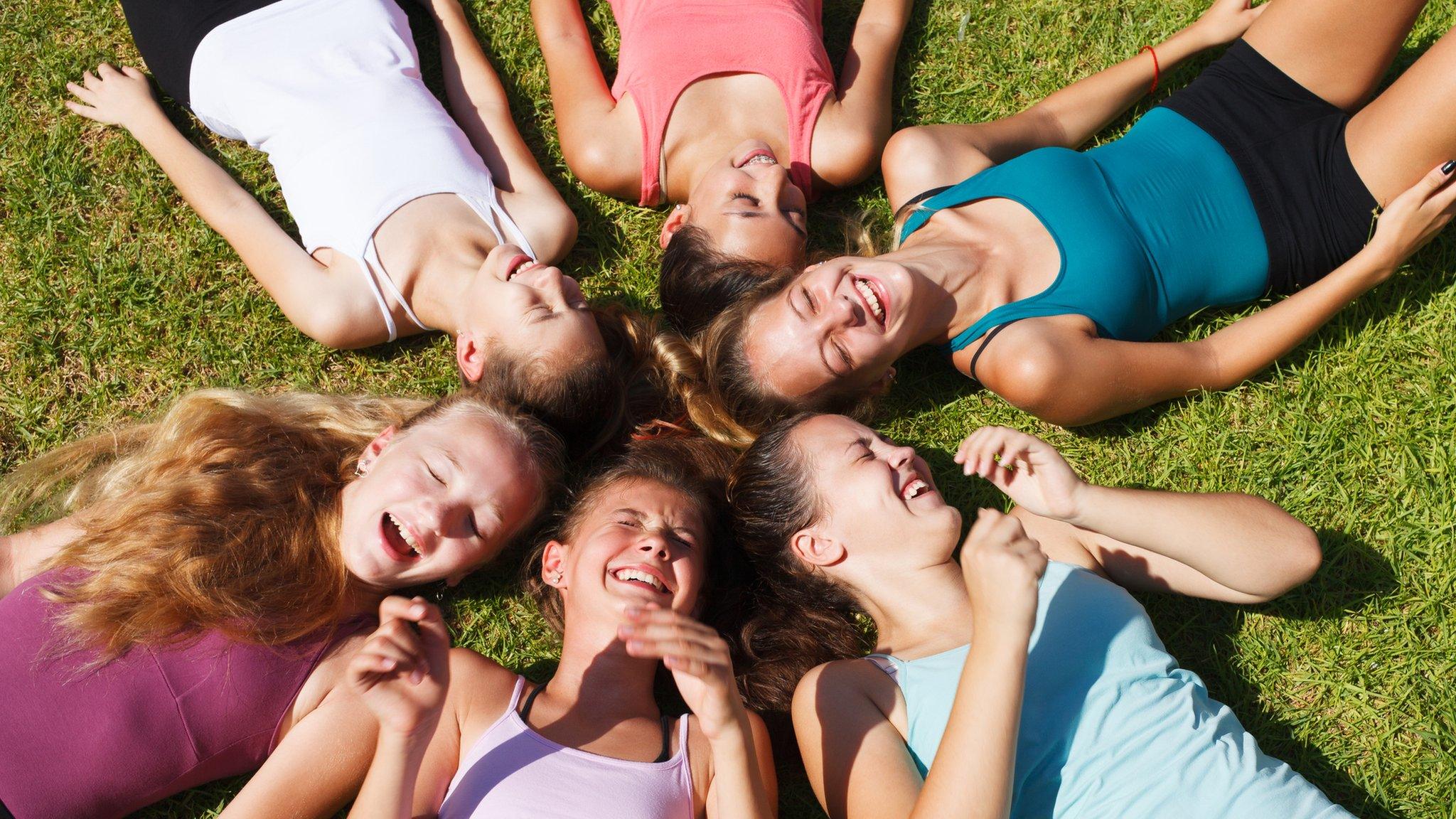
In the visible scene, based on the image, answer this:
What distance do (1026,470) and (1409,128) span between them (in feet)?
6.37

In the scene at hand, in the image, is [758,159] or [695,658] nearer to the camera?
[695,658]

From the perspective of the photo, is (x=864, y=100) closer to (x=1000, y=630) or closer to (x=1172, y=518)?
(x=1172, y=518)

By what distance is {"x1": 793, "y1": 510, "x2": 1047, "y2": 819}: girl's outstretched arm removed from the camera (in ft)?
9.14

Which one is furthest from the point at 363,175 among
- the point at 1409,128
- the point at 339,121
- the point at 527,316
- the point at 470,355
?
the point at 1409,128

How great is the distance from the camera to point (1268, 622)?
374cm

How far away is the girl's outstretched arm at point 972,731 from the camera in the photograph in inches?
110

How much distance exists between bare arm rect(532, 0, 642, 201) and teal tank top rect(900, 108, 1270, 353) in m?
1.26

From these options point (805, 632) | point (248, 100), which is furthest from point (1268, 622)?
point (248, 100)

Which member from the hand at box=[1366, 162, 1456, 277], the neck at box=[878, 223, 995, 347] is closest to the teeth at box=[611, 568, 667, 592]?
the neck at box=[878, 223, 995, 347]

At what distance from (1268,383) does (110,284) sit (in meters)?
4.77

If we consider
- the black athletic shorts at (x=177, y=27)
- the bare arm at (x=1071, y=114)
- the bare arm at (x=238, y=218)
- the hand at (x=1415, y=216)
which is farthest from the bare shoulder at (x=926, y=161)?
the black athletic shorts at (x=177, y=27)

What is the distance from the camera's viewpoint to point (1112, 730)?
3.05 metres

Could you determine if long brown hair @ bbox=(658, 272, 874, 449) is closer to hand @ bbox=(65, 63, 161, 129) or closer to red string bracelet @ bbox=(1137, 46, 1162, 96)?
red string bracelet @ bbox=(1137, 46, 1162, 96)

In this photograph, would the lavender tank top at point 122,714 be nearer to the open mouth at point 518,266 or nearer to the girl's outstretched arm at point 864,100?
the open mouth at point 518,266
